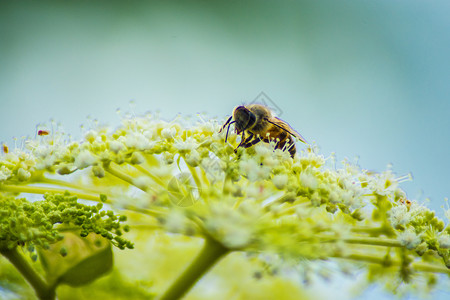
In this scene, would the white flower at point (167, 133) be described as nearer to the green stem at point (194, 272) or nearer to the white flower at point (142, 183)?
the white flower at point (142, 183)

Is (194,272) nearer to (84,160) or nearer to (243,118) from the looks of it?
(84,160)

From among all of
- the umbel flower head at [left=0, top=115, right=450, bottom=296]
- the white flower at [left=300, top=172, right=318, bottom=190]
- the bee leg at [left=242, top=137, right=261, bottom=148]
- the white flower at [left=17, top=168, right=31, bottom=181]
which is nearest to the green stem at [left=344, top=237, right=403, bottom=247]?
the umbel flower head at [left=0, top=115, right=450, bottom=296]

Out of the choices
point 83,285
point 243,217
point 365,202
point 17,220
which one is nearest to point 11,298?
point 83,285

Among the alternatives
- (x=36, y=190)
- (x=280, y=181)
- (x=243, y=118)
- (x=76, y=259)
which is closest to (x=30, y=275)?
(x=76, y=259)

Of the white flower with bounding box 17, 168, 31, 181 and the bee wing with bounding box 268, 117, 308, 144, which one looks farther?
the bee wing with bounding box 268, 117, 308, 144

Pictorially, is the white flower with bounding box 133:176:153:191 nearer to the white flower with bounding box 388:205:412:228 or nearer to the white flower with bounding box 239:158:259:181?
the white flower with bounding box 239:158:259:181

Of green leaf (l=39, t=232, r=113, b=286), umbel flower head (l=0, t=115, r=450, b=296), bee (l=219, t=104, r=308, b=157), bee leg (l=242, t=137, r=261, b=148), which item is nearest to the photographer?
umbel flower head (l=0, t=115, r=450, b=296)

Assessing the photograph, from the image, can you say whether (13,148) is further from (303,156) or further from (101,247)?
(303,156)
